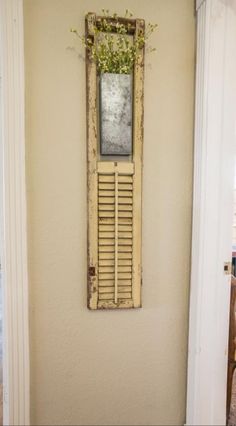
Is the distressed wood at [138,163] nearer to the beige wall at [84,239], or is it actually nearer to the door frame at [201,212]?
the beige wall at [84,239]

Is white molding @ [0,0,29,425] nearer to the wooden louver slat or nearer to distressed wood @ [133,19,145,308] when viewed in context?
the wooden louver slat

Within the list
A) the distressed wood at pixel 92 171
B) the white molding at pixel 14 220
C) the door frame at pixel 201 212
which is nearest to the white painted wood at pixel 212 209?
the door frame at pixel 201 212

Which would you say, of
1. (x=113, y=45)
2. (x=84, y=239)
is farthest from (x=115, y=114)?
(x=84, y=239)

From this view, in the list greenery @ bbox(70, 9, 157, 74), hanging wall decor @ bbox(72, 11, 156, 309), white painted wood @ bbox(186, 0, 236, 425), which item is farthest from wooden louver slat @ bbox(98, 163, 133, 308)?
greenery @ bbox(70, 9, 157, 74)

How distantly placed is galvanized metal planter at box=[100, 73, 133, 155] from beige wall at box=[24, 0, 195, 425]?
0.10 meters

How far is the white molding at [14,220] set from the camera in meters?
1.25

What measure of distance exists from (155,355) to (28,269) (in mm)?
734

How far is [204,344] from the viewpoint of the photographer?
1.42m

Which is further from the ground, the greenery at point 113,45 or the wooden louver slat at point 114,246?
the greenery at point 113,45

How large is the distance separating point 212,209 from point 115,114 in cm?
60

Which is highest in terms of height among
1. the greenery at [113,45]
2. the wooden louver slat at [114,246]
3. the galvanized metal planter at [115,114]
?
the greenery at [113,45]

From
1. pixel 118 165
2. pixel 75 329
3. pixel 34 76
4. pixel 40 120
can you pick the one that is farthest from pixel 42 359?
pixel 34 76

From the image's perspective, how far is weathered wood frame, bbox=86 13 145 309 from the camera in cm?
132

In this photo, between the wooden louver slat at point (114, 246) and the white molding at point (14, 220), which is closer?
the white molding at point (14, 220)
